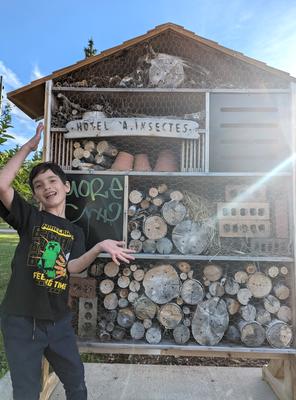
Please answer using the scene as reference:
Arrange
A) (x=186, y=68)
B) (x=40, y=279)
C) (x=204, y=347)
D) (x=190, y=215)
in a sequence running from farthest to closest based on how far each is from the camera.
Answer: (x=186, y=68), (x=190, y=215), (x=204, y=347), (x=40, y=279)

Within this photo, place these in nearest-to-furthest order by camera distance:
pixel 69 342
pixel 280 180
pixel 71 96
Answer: pixel 69 342 < pixel 280 180 < pixel 71 96

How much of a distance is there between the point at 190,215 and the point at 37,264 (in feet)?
3.76

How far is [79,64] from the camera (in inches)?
94.0

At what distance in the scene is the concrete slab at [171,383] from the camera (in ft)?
7.74

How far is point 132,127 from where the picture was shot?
2.33m

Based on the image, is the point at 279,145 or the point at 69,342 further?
the point at 279,145

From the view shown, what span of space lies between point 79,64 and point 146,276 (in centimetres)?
152

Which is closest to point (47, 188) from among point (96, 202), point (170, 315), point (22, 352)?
point (96, 202)

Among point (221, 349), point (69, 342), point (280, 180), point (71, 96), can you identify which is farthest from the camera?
point (71, 96)

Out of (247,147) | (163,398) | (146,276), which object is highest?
(247,147)

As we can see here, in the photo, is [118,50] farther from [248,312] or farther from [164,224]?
[248,312]

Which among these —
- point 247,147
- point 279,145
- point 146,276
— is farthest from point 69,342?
point 279,145

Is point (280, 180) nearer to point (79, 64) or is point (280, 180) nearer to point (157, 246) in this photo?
point (157, 246)

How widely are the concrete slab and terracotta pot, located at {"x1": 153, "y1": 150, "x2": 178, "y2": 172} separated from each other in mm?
1538
